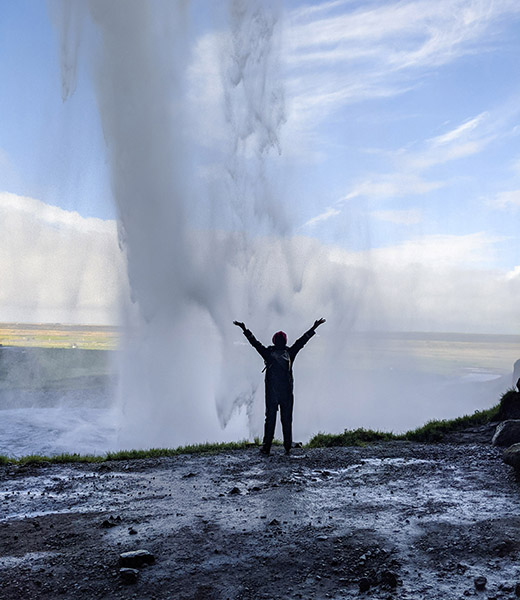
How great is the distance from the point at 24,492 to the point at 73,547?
3.15 m

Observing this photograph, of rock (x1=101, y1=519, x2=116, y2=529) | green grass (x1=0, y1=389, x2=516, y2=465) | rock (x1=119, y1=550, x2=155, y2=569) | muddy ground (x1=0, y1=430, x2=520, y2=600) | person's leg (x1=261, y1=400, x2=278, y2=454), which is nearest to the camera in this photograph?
muddy ground (x1=0, y1=430, x2=520, y2=600)

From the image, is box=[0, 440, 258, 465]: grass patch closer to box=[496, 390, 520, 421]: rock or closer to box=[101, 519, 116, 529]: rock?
box=[101, 519, 116, 529]: rock

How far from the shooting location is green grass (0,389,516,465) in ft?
35.7

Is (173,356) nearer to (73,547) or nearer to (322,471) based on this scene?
(322,471)

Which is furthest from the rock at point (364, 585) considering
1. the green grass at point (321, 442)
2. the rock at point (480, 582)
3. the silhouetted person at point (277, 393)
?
the green grass at point (321, 442)

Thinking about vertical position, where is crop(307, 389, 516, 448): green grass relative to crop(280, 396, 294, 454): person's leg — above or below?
below

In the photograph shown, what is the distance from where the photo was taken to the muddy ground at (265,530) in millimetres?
4543

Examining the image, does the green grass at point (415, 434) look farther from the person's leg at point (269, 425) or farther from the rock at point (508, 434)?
the person's leg at point (269, 425)

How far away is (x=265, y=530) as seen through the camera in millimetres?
5879

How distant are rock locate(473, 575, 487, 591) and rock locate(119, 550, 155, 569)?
309cm

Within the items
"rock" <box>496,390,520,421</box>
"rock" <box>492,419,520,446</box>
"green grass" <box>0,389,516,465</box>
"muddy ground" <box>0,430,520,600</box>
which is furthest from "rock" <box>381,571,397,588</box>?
"rock" <box>496,390,520,421</box>

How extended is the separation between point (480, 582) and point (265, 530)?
2.43 metres

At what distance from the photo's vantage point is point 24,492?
811 cm

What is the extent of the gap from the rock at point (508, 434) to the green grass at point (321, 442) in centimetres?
185
